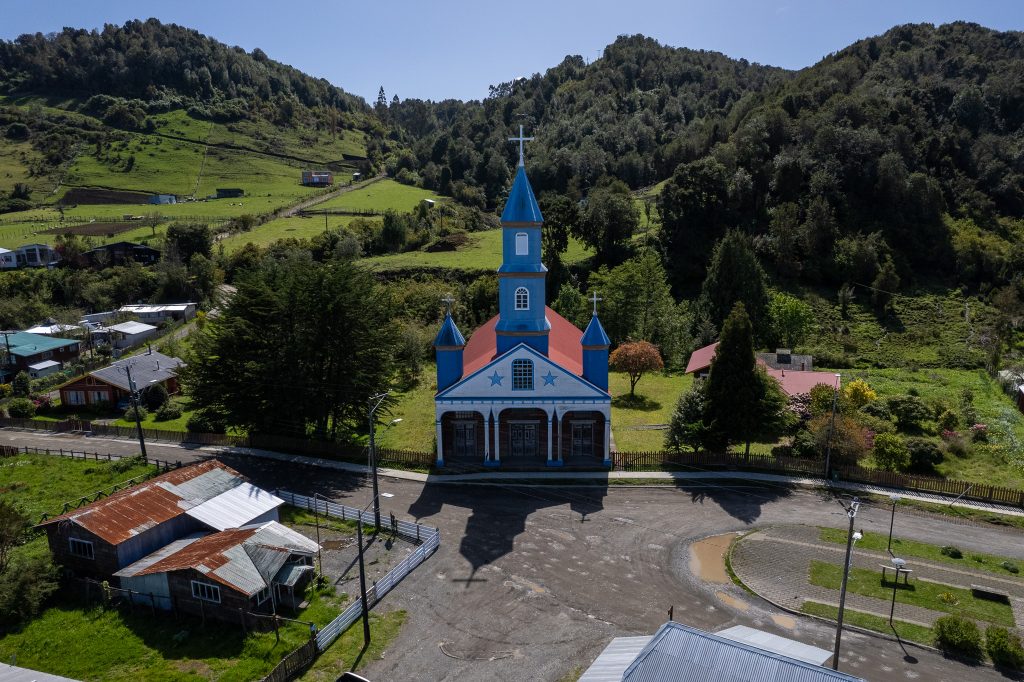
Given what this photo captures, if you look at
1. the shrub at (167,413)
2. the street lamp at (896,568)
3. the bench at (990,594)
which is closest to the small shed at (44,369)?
the shrub at (167,413)

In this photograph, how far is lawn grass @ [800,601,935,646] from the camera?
22.9 meters

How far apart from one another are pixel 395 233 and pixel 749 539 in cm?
7285

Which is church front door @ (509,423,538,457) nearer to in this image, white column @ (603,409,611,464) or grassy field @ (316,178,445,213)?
white column @ (603,409,611,464)

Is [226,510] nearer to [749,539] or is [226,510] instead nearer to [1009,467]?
[749,539]

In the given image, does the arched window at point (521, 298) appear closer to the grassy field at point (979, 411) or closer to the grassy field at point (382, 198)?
the grassy field at point (979, 411)

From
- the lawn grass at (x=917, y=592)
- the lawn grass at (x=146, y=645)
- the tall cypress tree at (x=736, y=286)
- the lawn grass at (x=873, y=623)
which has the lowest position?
the lawn grass at (x=146, y=645)

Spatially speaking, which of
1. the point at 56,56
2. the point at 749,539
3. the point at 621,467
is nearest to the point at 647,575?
the point at 749,539

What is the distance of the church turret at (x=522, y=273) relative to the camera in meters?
38.7

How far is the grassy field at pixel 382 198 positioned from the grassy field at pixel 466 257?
81.7 ft

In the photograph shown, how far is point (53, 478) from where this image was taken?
38.4 metres

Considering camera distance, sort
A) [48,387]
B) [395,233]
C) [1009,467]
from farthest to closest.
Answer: [395,233]
[48,387]
[1009,467]

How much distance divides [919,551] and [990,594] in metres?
3.82

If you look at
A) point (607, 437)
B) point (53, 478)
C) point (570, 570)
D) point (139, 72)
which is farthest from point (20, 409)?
point (139, 72)

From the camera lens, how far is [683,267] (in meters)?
75.8
